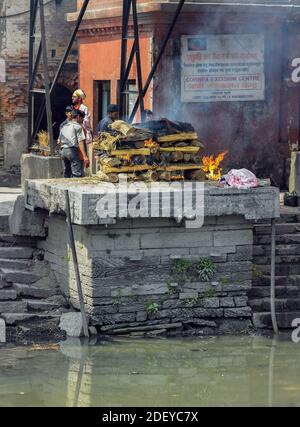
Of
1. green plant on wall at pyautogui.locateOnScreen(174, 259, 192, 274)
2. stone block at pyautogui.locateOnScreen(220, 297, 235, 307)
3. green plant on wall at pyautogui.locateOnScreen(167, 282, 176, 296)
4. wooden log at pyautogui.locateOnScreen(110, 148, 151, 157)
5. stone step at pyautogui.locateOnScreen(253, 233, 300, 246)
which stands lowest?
stone block at pyautogui.locateOnScreen(220, 297, 235, 307)

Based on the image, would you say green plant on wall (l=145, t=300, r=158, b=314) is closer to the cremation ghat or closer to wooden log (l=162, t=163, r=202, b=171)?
the cremation ghat

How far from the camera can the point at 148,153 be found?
15.4m

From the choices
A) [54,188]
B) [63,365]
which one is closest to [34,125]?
[54,188]

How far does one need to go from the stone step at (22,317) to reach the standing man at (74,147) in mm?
2689

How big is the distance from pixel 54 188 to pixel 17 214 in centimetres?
123

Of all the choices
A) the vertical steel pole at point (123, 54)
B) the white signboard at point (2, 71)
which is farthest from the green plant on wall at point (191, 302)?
the white signboard at point (2, 71)

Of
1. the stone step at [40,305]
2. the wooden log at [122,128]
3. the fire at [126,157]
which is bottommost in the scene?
the stone step at [40,305]

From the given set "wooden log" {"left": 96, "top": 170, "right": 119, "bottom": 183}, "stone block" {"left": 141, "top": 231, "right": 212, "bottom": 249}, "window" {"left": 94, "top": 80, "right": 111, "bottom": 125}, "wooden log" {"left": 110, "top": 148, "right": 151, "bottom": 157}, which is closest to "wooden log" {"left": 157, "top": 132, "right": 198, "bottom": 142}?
"wooden log" {"left": 110, "top": 148, "right": 151, "bottom": 157}

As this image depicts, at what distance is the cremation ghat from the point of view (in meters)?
14.8

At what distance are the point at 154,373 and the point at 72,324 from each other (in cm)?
163

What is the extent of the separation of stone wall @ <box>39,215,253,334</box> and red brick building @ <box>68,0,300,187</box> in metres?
5.08

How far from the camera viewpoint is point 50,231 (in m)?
16.1

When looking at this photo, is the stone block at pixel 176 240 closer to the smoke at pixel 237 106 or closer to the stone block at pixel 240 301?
the stone block at pixel 240 301

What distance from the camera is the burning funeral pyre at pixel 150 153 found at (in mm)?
15328
